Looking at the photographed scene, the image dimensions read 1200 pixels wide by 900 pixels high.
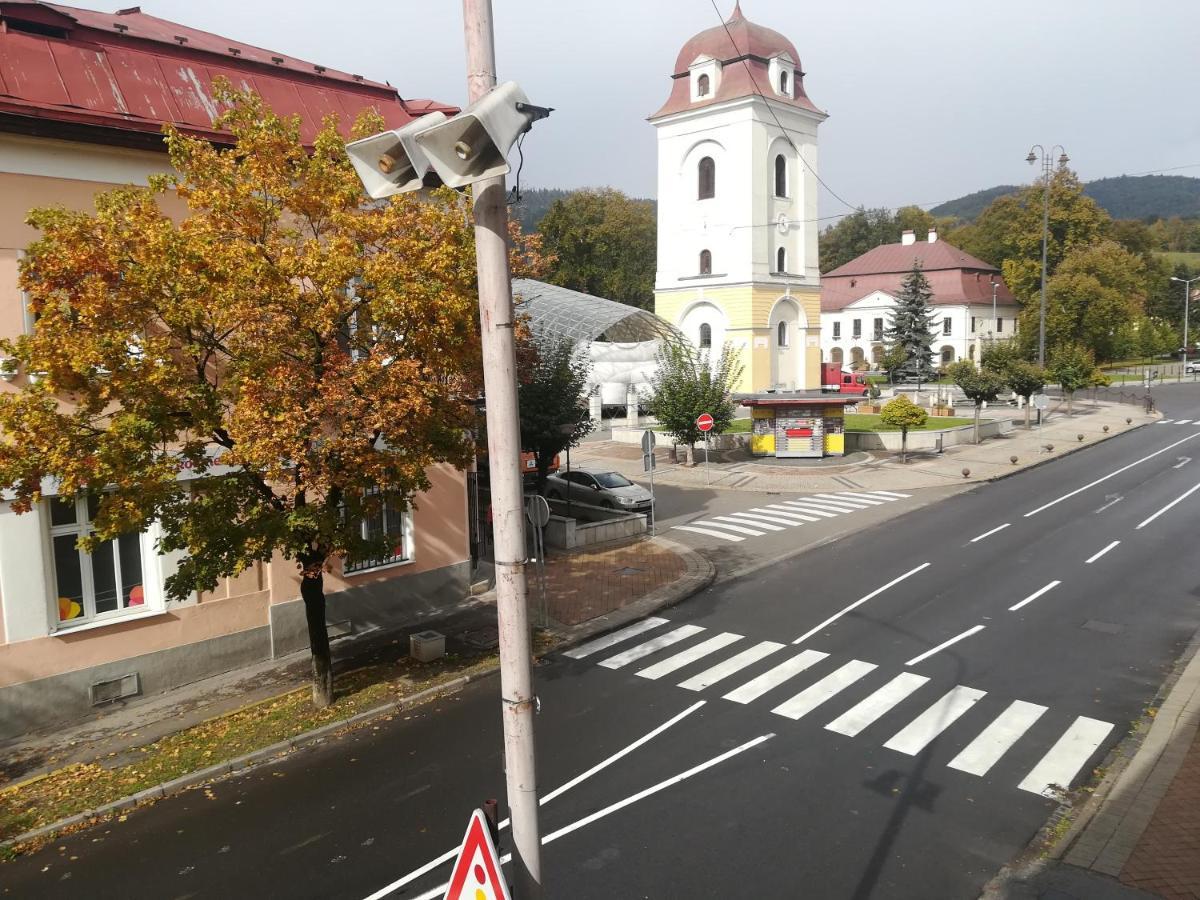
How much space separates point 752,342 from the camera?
50625mm

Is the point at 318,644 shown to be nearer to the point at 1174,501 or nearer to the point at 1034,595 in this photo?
the point at 1034,595

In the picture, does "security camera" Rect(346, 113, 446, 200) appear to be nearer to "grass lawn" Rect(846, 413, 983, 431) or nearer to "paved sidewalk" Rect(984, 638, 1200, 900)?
"paved sidewalk" Rect(984, 638, 1200, 900)

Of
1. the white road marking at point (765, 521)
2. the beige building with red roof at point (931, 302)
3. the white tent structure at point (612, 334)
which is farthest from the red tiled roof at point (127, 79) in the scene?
the beige building with red roof at point (931, 302)

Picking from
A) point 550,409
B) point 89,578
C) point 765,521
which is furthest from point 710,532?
point 89,578

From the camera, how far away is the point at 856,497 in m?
27.9

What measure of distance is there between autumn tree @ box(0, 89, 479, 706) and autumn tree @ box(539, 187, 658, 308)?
6214 cm

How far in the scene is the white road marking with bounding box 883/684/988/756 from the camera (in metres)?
10.3

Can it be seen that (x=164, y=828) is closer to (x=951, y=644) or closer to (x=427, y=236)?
(x=427, y=236)

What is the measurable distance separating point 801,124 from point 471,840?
5501cm

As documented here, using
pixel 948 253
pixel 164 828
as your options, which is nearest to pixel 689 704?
pixel 164 828

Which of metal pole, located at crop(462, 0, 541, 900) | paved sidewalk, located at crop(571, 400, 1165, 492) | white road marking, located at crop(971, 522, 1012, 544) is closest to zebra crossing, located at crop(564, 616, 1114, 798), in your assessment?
metal pole, located at crop(462, 0, 541, 900)

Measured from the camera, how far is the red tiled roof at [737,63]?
49.6 metres

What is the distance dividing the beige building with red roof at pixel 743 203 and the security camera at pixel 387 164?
46244 millimetres

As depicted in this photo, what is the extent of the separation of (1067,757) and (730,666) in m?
4.80
